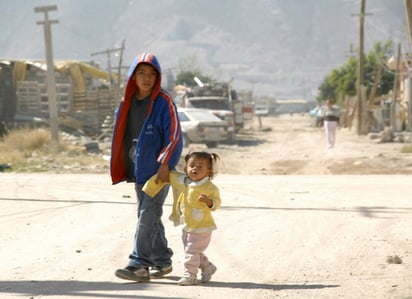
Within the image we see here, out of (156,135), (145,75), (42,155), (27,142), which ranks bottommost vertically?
(42,155)

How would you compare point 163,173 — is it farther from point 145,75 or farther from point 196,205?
point 145,75

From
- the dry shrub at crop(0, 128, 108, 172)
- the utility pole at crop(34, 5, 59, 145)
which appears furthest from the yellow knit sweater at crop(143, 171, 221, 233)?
the utility pole at crop(34, 5, 59, 145)

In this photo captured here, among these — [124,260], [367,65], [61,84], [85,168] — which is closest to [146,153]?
[124,260]

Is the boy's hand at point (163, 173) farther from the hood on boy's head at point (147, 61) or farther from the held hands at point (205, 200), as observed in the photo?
the hood on boy's head at point (147, 61)

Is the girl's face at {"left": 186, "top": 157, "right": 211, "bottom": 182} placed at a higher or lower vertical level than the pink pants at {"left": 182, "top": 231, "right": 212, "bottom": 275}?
higher

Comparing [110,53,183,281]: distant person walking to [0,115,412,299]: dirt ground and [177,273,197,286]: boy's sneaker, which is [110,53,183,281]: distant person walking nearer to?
[0,115,412,299]: dirt ground

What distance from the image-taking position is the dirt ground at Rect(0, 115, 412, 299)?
24.6 ft

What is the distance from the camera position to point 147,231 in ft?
26.0

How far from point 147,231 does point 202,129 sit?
26.0 metres

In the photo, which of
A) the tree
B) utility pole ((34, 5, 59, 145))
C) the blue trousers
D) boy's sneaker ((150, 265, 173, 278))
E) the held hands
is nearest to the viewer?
the held hands

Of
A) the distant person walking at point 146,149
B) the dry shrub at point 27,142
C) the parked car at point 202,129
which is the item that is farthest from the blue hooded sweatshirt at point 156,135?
the parked car at point 202,129

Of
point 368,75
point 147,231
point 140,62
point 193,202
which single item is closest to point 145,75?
point 140,62

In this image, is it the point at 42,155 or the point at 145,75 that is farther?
the point at 42,155

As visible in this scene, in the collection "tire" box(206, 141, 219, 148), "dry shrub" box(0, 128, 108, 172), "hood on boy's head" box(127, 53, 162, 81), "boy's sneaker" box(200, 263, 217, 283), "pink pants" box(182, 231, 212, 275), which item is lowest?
"tire" box(206, 141, 219, 148)
